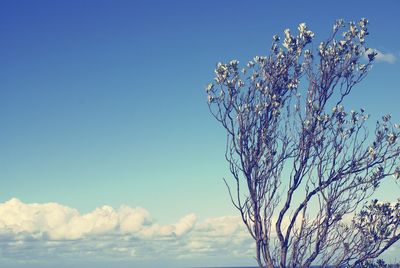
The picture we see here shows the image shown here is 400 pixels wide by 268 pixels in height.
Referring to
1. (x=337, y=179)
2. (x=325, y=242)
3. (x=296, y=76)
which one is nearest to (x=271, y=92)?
(x=296, y=76)

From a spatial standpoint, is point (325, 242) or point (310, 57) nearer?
point (325, 242)

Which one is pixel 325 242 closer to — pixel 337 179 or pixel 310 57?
pixel 337 179

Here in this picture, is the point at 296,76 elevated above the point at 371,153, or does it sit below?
above

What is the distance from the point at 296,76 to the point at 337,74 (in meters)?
1.78

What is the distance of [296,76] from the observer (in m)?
26.0

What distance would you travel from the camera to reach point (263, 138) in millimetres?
25031

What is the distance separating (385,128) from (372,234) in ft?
14.9

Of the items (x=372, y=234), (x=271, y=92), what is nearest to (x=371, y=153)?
(x=372, y=234)

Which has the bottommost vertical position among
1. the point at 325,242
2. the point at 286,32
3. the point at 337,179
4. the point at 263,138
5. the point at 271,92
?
the point at 325,242

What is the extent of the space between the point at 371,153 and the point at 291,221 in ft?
14.6

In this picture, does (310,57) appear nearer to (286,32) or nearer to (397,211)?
(286,32)

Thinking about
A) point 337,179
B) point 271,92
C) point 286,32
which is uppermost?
point 286,32

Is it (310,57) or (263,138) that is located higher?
(310,57)

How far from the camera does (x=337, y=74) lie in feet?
84.6
